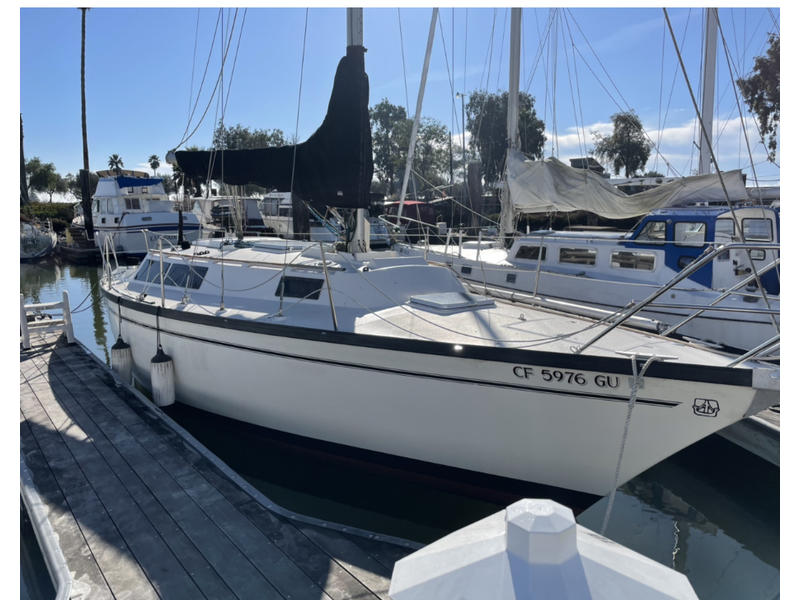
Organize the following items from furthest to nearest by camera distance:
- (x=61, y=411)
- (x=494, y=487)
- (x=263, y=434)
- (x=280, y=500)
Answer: (x=61, y=411) < (x=263, y=434) < (x=280, y=500) < (x=494, y=487)

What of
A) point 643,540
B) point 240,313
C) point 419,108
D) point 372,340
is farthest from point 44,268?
point 643,540

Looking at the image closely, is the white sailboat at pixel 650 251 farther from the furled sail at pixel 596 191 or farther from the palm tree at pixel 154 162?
the palm tree at pixel 154 162

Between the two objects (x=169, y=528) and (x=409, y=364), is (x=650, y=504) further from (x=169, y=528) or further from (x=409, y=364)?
(x=169, y=528)

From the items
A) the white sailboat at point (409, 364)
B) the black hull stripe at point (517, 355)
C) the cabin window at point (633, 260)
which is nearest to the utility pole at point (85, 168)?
the white sailboat at point (409, 364)

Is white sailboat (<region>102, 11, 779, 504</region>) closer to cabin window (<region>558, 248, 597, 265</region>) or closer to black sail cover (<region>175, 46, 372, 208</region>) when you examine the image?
black sail cover (<region>175, 46, 372, 208</region>)

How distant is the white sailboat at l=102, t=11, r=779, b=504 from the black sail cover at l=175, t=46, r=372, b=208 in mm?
22

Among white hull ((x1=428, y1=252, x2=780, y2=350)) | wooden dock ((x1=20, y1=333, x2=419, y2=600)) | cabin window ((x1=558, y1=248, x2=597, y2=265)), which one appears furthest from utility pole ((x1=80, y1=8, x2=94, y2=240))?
cabin window ((x1=558, y1=248, x2=597, y2=265))

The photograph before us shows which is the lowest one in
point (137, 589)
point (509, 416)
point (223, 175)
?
point (137, 589)

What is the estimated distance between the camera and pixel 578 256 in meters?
10.8

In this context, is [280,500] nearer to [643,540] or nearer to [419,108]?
[643,540]

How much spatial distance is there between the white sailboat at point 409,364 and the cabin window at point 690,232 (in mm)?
4998

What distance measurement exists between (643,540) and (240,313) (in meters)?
5.28

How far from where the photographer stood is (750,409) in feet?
13.4

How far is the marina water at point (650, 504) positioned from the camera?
5.06m
